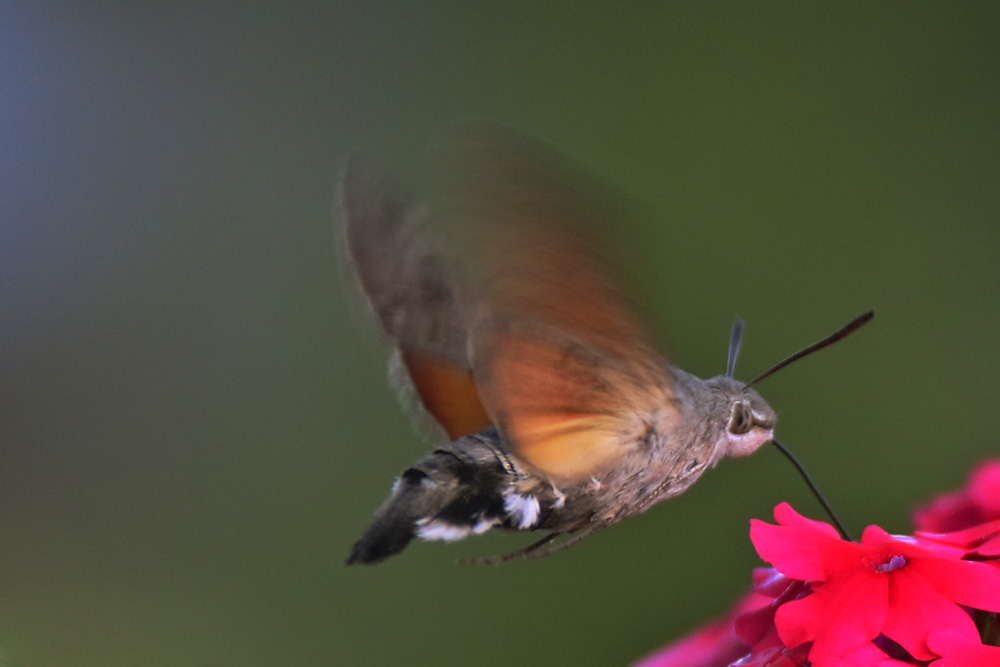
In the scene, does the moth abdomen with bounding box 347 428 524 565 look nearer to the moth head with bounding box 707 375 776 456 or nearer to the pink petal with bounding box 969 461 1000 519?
the moth head with bounding box 707 375 776 456

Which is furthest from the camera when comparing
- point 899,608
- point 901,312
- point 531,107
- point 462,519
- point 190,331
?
point 190,331

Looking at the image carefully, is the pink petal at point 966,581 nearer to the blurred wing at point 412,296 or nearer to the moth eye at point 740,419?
the moth eye at point 740,419

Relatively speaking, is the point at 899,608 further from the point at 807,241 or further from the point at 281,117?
the point at 281,117

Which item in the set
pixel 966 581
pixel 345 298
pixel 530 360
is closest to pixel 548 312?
pixel 530 360

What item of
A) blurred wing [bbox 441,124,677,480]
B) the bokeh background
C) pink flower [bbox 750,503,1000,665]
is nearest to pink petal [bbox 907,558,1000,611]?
pink flower [bbox 750,503,1000,665]

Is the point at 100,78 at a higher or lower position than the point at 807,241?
higher

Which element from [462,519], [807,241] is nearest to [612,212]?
[462,519]
